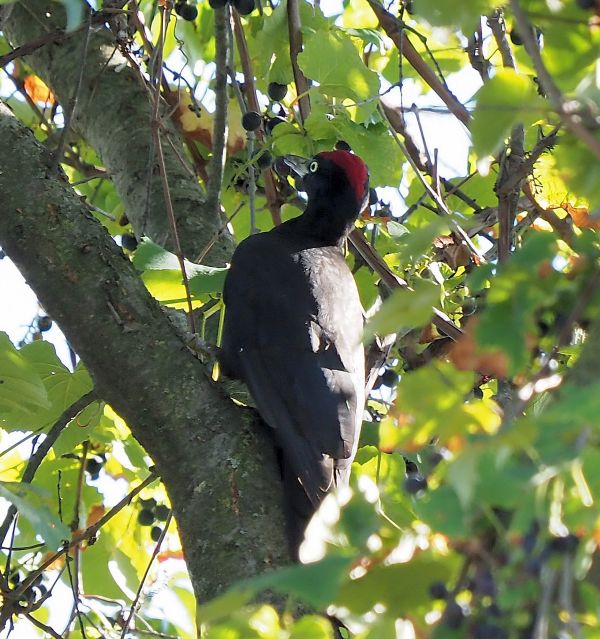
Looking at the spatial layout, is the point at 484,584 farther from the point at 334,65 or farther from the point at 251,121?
the point at 251,121

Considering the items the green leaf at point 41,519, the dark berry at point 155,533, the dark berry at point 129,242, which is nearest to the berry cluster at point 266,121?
the dark berry at point 129,242

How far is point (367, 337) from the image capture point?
1217 millimetres

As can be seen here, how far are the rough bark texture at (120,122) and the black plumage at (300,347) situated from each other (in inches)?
8.3

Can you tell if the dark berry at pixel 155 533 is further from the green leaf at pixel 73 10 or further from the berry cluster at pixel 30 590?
the green leaf at pixel 73 10

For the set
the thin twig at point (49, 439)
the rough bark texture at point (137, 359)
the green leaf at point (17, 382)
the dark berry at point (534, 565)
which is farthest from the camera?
the thin twig at point (49, 439)

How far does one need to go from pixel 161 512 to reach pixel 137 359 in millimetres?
1686

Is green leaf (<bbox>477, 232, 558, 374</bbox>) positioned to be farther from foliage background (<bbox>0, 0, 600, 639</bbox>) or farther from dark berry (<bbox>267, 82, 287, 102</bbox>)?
dark berry (<bbox>267, 82, 287, 102</bbox>)

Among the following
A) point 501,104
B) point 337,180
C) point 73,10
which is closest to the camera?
point 501,104

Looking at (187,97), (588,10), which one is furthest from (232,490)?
(187,97)

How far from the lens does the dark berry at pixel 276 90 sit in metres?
3.62

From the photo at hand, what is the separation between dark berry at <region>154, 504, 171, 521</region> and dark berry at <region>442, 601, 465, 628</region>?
9.64ft

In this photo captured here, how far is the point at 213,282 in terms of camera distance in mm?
2875

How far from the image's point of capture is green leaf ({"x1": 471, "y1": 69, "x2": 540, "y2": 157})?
3.92 feet

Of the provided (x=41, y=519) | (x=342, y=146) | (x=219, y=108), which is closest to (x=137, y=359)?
(x=41, y=519)
